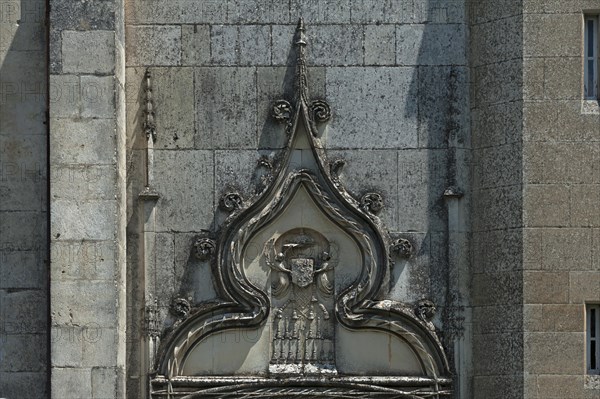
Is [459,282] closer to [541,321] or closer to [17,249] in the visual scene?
[541,321]

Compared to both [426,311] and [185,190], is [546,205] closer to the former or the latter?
[426,311]

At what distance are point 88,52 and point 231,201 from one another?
7.86 ft

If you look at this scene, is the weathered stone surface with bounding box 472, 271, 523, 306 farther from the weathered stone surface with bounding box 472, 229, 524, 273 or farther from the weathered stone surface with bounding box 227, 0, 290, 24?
the weathered stone surface with bounding box 227, 0, 290, 24

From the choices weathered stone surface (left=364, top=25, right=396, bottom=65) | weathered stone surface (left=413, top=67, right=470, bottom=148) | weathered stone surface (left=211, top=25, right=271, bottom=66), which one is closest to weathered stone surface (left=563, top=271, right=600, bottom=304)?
weathered stone surface (left=413, top=67, right=470, bottom=148)

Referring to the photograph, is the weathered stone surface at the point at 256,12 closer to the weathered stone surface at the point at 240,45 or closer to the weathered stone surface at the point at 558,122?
the weathered stone surface at the point at 240,45

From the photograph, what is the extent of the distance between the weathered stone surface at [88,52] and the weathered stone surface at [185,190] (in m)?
1.35

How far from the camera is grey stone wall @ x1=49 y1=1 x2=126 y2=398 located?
55.4ft

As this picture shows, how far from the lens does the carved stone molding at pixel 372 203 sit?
1794 cm

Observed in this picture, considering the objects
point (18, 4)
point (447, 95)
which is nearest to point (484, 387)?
point (447, 95)

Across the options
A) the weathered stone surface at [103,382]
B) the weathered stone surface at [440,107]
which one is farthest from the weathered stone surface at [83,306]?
the weathered stone surface at [440,107]

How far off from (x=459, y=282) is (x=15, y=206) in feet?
17.2

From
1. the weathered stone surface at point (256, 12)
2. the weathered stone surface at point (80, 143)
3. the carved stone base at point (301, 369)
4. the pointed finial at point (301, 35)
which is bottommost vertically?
the carved stone base at point (301, 369)

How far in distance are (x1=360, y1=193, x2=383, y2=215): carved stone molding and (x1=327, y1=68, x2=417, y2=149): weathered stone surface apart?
602mm

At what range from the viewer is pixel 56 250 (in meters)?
17.0
